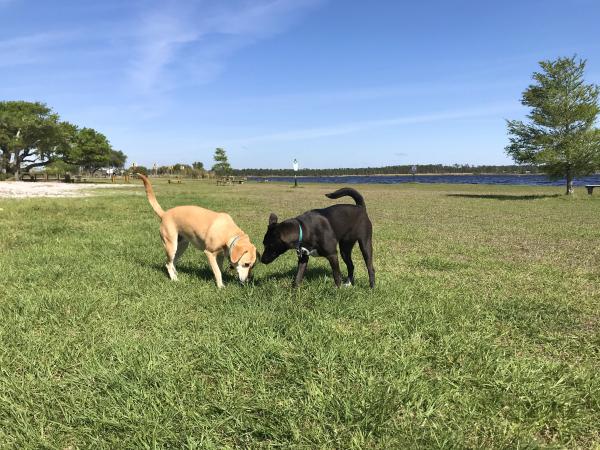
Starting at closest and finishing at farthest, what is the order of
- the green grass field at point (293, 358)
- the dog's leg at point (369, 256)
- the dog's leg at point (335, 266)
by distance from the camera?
the green grass field at point (293, 358), the dog's leg at point (335, 266), the dog's leg at point (369, 256)

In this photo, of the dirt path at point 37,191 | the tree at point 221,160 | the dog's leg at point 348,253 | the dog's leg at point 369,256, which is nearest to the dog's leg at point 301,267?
the dog's leg at point 348,253

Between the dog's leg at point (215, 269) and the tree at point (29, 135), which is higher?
the tree at point (29, 135)

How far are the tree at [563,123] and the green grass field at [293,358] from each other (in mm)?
26185

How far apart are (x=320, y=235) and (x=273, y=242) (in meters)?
0.70

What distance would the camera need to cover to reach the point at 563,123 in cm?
2761

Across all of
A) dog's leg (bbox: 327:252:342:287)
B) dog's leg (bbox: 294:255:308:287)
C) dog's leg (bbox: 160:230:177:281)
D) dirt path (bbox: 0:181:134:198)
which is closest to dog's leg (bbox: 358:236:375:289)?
dog's leg (bbox: 327:252:342:287)

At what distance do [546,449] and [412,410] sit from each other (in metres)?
0.83

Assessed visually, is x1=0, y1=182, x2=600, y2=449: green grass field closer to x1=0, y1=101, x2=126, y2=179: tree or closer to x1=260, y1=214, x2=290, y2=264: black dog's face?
x1=260, y1=214, x2=290, y2=264: black dog's face

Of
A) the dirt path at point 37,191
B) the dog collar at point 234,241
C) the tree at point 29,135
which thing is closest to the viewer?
the dog collar at point 234,241

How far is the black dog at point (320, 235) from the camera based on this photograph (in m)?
5.25

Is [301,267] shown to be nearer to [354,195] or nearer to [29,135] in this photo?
[354,195]

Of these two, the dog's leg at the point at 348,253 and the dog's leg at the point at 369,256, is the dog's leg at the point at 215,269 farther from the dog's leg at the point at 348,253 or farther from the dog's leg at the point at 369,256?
the dog's leg at the point at 369,256

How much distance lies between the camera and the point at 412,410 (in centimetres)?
267

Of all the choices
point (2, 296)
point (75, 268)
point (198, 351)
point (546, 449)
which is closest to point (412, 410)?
point (546, 449)
